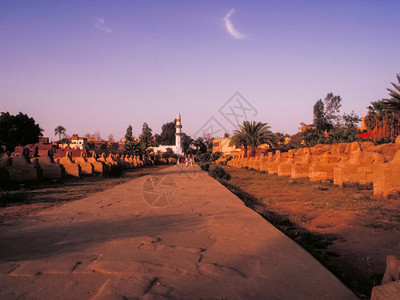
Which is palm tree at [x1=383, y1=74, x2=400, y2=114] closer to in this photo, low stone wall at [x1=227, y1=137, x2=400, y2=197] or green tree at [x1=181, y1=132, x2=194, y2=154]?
low stone wall at [x1=227, y1=137, x2=400, y2=197]

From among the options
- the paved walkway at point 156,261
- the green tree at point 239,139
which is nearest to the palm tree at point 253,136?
the green tree at point 239,139

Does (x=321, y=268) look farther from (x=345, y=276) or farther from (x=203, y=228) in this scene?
(x=203, y=228)

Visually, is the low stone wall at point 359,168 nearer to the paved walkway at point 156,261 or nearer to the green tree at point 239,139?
the paved walkway at point 156,261

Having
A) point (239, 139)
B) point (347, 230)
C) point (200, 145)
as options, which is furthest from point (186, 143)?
point (347, 230)

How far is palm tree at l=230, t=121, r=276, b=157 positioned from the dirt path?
2408 centimetres

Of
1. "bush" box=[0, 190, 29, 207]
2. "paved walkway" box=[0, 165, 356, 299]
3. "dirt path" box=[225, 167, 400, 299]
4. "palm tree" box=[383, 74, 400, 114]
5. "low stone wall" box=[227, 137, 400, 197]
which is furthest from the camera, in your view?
"palm tree" box=[383, 74, 400, 114]

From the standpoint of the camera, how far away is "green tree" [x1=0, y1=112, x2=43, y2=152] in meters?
45.4

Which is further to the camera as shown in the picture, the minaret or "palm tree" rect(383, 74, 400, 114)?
the minaret

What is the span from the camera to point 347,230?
15.6 feet

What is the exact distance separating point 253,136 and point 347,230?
28682 millimetres

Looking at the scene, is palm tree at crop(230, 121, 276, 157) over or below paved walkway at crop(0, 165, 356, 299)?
over

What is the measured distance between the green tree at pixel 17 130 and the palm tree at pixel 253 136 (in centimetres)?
3430

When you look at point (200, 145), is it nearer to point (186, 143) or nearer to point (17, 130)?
point (186, 143)

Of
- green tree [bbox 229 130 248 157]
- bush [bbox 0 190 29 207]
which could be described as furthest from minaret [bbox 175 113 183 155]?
bush [bbox 0 190 29 207]
